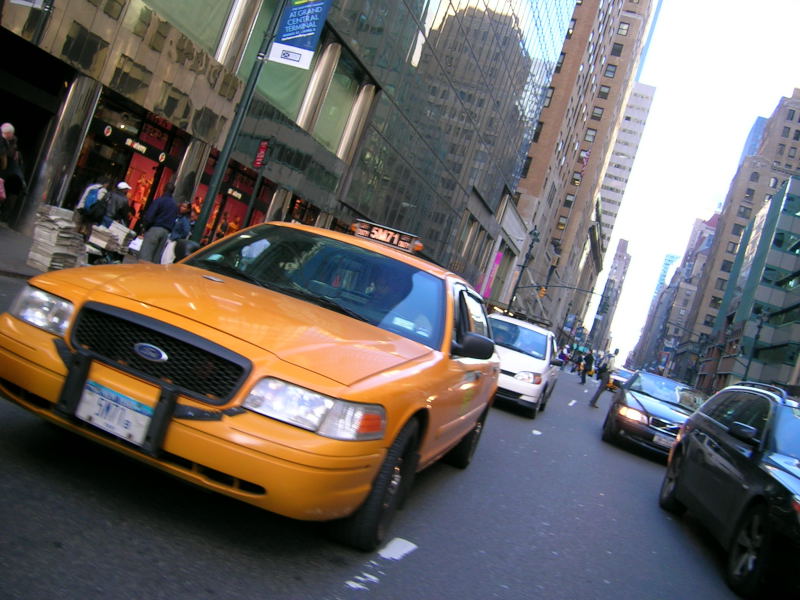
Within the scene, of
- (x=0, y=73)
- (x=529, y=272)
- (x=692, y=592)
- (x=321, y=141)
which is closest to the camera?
(x=692, y=592)

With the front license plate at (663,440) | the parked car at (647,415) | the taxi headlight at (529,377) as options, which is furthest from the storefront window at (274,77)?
the front license plate at (663,440)

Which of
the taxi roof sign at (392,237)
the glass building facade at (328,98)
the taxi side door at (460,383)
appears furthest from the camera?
the glass building facade at (328,98)

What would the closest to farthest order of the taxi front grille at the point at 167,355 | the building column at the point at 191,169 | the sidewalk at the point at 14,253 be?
the taxi front grille at the point at 167,355 < the sidewalk at the point at 14,253 < the building column at the point at 191,169

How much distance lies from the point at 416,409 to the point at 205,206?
29.5 ft

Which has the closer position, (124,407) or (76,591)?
(76,591)

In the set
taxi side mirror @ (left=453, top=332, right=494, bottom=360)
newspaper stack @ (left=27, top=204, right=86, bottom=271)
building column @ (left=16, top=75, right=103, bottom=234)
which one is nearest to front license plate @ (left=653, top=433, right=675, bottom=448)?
taxi side mirror @ (left=453, top=332, right=494, bottom=360)

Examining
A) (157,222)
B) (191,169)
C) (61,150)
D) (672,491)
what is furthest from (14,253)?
(672,491)

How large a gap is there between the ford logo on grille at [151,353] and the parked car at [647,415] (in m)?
9.67

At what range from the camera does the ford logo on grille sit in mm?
3285

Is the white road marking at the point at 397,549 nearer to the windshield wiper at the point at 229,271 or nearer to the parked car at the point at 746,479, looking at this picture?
the windshield wiper at the point at 229,271

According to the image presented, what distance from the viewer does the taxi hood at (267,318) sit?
3.41 metres

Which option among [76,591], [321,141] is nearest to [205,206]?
[76,591]

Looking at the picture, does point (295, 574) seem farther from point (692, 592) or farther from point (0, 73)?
point (0, 73)

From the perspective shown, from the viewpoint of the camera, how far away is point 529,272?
258ft
